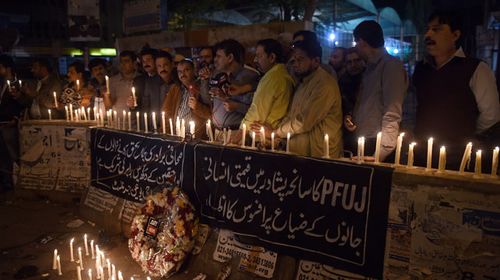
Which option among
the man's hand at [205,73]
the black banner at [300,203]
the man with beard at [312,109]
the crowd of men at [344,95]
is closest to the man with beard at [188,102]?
the crowd of men at [344,95]

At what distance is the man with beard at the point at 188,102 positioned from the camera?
514 cm

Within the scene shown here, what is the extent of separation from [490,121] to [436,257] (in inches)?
53.3

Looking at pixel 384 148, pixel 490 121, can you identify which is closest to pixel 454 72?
pixel 490 121

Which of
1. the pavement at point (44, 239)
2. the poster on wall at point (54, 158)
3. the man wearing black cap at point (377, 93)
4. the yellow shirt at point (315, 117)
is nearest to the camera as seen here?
the man wearing black cap at point (377, 93)

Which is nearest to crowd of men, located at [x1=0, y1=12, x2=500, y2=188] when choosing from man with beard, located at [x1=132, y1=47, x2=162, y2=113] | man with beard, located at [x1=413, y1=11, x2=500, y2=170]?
man with beard, located at [x1=413, y1=11, x2=500, y2=170]

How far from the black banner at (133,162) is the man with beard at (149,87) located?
31.5 inches

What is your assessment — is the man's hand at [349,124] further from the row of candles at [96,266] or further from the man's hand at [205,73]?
the row of candles at [96,266]

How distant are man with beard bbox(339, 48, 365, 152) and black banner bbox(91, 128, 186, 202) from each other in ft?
6.15

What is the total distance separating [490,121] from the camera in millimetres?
3408

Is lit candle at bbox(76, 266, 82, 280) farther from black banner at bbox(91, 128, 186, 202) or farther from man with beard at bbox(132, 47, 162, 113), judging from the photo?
man with beard at bbox(132, 47, 162, 113)

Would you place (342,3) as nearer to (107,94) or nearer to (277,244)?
(107,94)

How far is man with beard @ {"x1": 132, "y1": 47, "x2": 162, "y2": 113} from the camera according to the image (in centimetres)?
610

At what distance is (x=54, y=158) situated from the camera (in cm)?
650

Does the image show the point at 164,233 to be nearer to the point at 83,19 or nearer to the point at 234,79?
the point at 234,79
